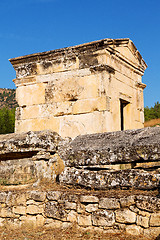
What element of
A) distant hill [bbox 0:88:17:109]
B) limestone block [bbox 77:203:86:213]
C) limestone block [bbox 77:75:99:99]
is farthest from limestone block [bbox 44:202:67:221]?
distant hill [bbox 0:88:17:109]

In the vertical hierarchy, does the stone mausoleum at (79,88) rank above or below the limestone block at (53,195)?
above

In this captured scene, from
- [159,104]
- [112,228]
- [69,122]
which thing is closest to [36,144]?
[112,228]

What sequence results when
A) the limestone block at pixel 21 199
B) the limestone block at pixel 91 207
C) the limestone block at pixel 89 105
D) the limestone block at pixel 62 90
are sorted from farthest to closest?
1. the limestone block at pixel 62 90
2. the limestone block at pixel 89 105
3. the limestone block at pixel 21 199
4. the limestone block at pixel 91 207

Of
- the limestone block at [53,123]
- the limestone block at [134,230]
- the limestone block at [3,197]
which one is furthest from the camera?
the limestone block at [53,123]

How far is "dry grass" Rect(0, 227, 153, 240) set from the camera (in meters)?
3.16

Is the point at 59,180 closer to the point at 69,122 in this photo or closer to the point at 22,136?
the point at 22,136

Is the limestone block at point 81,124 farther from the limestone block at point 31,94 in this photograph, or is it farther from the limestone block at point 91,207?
the limestone block at point 91,207

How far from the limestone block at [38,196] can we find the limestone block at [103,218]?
74cm

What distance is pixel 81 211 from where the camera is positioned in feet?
11.3

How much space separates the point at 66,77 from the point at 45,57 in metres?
0.93

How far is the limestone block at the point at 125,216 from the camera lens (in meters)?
3.18

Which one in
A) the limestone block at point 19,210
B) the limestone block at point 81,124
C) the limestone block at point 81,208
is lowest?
the limestone block at point 19,210

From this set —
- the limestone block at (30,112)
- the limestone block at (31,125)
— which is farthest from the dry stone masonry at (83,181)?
the limestone block at (30,112)

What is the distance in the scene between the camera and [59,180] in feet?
13.3
